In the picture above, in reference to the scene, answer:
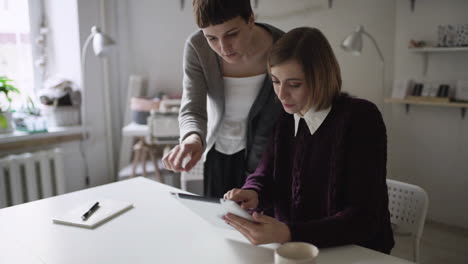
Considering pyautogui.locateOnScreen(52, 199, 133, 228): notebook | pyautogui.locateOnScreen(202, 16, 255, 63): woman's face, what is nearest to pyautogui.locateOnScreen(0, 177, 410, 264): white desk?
pyautogui.locateOnScreen(52, 199, 133, 228): notebook

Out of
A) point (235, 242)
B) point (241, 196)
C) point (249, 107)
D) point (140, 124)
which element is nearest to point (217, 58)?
point (249, 107)

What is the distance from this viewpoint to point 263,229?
2.85ft

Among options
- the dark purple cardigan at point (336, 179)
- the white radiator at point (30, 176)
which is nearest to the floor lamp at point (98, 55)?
the white radiator at point (30, 176)

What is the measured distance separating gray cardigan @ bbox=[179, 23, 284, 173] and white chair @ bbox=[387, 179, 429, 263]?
445mm

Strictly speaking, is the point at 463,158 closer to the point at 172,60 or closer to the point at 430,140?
the point at 430,140

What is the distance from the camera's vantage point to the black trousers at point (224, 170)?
4.83ft

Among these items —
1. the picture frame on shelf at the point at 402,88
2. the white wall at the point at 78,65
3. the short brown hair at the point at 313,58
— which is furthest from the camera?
the white wall at the point at 78,65

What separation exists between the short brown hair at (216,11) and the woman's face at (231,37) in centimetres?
1

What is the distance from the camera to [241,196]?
3.63ft

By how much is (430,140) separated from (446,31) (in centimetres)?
71

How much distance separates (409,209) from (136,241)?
0.80 m

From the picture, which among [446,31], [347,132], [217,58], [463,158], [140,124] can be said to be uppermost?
[446,31]

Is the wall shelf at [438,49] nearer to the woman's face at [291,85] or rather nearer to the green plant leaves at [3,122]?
the woman's face at [291,85]

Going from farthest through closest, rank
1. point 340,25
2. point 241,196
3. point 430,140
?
point 340,25 < point 430,140 < point 241,196
